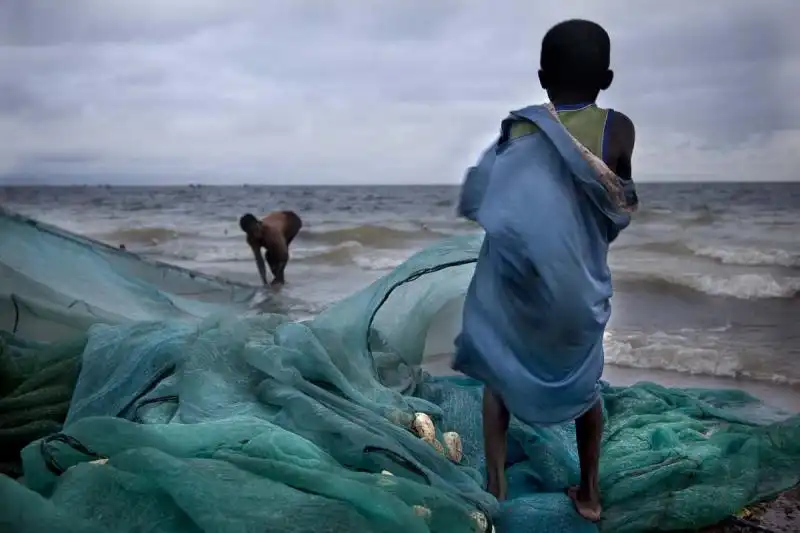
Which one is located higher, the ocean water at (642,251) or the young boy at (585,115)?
the young boy at (585,115)

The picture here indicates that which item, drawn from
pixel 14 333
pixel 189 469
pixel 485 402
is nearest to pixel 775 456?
pixel 485 402

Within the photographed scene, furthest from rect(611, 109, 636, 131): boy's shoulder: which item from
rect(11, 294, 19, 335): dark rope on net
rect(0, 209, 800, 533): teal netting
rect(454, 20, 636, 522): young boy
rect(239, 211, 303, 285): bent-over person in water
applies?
rect(239, 211, 303, 285): bent-over person in water

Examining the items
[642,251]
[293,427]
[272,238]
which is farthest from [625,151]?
[642,251]

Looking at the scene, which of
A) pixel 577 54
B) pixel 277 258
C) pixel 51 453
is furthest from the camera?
pixel 277 258

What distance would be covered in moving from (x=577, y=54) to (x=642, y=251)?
7318mm

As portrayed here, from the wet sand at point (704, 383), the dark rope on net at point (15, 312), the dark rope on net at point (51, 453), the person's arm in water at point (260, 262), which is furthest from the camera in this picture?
the person's arm in water at point (260, 262)

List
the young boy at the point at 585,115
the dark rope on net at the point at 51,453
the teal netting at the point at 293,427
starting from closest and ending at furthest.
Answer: the teal netting at the point at 293,427 → the dark rope on net at the point at 51,453 → the young boy at the point at 585,115

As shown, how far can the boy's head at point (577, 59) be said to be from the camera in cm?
189

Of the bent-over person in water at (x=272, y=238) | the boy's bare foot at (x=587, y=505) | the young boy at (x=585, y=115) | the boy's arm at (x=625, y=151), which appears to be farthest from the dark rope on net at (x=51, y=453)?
the bent-over person in water at (x=272, y=238)

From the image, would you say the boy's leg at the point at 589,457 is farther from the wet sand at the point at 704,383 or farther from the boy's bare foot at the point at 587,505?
the wet sand at the point at 704,383

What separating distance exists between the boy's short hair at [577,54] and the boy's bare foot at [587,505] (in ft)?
3.28

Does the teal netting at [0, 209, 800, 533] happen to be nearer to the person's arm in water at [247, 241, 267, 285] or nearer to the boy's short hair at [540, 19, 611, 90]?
the boy's short hair at [540, 19, 611, 90]

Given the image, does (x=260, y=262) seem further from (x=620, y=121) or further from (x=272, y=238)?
(x=620, y=121)

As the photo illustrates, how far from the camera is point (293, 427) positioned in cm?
195
